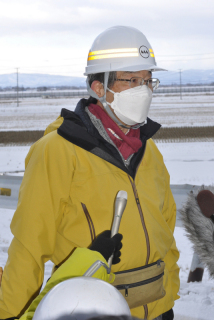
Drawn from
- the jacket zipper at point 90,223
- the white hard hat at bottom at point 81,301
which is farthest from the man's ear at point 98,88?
the white hard hat at bottom at point 81,301

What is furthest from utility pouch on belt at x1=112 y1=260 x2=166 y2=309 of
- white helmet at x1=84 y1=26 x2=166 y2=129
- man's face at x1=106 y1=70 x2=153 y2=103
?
man's face at x1=106 y1=70 x2=153 y2=103

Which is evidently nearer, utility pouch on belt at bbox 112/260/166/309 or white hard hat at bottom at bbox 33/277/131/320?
white hard hat at bottom at bbox 33/277/131/320

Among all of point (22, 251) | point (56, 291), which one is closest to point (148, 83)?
point (22, 251)

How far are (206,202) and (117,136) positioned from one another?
0.54 metres

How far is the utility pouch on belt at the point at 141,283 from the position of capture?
162 centimetres

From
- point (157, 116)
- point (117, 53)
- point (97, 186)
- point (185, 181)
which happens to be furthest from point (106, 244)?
point (157, 116)

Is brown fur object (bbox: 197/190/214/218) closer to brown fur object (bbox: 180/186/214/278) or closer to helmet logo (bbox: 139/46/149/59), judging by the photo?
brown fur object (bbox: 180/186/214/278)

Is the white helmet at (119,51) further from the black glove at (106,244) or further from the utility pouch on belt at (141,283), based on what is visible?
the utility pouch on belt at (141,283)

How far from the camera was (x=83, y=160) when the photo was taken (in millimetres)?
1656

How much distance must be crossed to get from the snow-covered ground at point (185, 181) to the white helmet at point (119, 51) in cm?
92

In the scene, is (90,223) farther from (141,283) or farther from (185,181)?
(185,181)

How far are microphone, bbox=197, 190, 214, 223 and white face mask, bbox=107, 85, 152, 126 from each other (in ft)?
1.83

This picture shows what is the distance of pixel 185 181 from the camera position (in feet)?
26.3

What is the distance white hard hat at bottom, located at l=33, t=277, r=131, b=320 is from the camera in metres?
0.74
